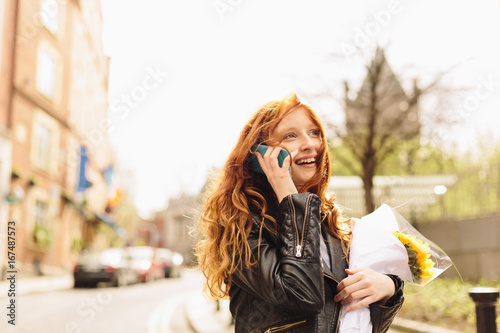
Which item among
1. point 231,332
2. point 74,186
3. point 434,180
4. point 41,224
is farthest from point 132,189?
point 231,332

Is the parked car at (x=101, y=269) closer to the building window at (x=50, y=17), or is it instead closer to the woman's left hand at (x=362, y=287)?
the building window at (x=50, y=17)

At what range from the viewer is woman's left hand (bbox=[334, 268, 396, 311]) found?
72.1 inches

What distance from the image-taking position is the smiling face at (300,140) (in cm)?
213

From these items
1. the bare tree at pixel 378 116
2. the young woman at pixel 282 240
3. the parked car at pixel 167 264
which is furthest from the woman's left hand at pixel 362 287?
the parked car at pixel 167 264

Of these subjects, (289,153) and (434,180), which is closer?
(289,153)

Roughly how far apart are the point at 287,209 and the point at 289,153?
283 mm

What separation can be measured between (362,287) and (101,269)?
51.8 feet

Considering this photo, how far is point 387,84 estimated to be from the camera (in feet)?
37.6

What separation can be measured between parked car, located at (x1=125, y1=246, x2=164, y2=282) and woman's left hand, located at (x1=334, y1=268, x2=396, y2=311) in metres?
18.8

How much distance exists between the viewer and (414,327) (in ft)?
21.8

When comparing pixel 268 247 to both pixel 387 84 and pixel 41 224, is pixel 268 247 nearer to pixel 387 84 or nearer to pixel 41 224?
pixel 387 84

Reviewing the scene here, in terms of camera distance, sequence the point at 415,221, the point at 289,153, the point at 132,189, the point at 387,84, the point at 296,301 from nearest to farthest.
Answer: the point at 296,301 < the point at 289,153 < the point at 387,84 < the point at 415,221 < the point at 132,189

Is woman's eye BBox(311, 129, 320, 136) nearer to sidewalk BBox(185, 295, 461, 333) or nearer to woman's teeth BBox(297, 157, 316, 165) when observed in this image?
woman's teeth BBox(297, 157, 316, 165)

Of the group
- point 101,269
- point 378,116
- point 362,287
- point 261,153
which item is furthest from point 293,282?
point 101,269
